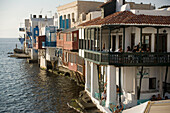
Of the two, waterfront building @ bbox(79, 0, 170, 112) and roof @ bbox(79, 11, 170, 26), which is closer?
roof @ bbox(79, 11, 170, 26)

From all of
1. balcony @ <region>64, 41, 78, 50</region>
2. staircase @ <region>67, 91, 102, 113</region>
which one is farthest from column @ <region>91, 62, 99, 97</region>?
balcony @ <region>64, 41, 78, 50</region>

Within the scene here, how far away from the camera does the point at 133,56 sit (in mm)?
20906

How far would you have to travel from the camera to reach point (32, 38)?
75750 millimetres

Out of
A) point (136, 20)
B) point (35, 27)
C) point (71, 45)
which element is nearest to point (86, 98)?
point (136, 20)

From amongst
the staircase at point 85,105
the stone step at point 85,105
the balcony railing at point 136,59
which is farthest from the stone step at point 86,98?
the balcony railing at point 136,59

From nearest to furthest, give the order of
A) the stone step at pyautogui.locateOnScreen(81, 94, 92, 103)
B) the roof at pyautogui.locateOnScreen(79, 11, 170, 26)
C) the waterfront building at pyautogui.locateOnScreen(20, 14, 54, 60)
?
→ the roof at pyautogui.locateOnScreen(79, 11, 170, 26), the stone step at pyautogui.locateOnScreen(81, 94, 92, 103), the waterfront building at pyautogui.locateOnScreen(20, 14, 54, 60)

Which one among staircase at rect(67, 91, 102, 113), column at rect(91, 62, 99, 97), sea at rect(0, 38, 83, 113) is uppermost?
column at rect(91, 62, 99, 97)

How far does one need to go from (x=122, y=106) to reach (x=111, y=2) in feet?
36.0

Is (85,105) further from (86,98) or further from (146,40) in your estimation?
(146,40)

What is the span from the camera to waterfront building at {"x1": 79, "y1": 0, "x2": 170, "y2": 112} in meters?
20.9

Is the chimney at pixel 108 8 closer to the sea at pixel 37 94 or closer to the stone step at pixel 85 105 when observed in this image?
the stone step at pixel 85 105

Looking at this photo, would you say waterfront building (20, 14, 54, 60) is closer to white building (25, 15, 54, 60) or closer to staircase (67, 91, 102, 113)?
white building (25, 15, 54, 60)

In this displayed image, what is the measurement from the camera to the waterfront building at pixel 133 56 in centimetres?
2094

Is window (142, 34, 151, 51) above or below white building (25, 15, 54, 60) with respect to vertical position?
below
